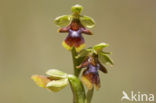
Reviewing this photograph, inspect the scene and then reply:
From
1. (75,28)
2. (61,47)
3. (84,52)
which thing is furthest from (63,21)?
(61,47)

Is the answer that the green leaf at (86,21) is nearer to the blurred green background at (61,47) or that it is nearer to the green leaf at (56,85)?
the green leaf at (56,85)

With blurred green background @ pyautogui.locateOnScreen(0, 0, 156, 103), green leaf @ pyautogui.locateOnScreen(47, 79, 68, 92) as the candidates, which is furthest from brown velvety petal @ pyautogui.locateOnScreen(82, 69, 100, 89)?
blurred green background @ pyautogui.locateOnScreen(0, 0, 156, 103)

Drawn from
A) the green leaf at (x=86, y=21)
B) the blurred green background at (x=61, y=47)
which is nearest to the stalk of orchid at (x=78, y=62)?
the green leaf at (x=86, y=21)

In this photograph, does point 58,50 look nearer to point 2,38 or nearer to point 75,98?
point 2,38

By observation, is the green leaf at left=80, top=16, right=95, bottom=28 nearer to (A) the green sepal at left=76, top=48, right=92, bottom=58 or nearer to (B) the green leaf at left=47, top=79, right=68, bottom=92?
(A) the green sepal at left=76, top=48, right=92, bottom=58

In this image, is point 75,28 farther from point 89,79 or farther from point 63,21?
point 89,79

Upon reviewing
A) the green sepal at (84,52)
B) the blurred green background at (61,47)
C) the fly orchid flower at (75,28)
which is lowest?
the blurred green background at (61,47)

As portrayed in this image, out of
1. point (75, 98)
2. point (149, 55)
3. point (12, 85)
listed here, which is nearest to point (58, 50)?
point (12, 85)
